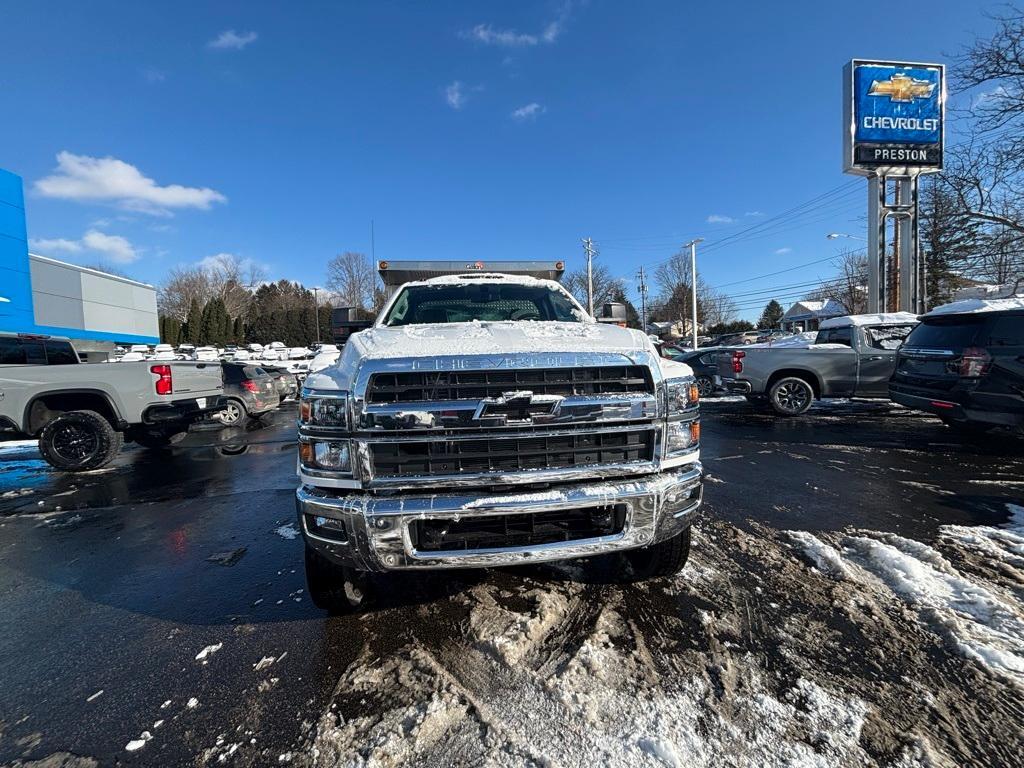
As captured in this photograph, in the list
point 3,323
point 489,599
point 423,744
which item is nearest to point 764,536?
point 489,599

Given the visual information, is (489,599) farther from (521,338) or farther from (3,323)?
(3,323)

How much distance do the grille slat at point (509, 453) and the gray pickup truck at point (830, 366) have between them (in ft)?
27.8

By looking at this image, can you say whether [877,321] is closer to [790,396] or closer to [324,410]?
[790,396]

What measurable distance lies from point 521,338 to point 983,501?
471 cm

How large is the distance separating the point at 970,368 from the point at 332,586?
7.48 metres

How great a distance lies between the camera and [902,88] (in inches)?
698

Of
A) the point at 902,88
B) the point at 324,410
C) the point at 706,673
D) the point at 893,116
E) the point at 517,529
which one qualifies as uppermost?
the point at 902,88

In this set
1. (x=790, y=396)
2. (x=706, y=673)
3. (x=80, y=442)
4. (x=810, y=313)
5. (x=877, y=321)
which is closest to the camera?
(x=706, y=673)

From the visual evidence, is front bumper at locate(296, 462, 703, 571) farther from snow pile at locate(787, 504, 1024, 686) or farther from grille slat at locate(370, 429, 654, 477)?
snow pile at locate(787, 504, 1024, 686)

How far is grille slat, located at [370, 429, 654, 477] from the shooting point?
231 cm

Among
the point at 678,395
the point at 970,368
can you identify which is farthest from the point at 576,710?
the point at 970,368

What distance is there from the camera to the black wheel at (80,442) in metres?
6.37

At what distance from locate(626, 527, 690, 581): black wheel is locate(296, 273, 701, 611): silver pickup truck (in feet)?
1.05

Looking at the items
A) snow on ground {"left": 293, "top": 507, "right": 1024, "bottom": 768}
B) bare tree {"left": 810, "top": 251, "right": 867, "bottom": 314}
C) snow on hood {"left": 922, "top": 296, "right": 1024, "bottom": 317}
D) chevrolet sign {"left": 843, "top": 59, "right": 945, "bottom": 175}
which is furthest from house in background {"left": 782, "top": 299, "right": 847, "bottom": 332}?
snow on ground {"left": 293, "top": 507, "right": 1024, "bottom": 768}
